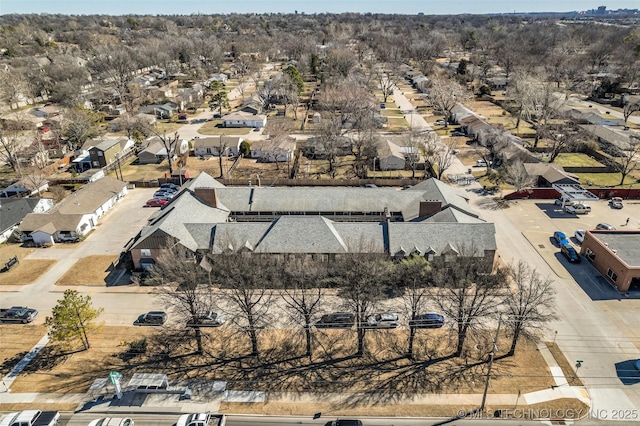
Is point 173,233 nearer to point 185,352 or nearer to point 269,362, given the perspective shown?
point 185,352

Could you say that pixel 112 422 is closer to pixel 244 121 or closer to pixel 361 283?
pixel 361 283

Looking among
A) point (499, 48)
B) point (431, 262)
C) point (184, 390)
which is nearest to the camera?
point (184, 390)

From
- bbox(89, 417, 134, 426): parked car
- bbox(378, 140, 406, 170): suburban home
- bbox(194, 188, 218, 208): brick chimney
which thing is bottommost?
bbox(89, 417, 134, 426): parked car

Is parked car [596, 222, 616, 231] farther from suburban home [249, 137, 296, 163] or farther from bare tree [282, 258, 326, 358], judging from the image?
suburban home [249, 137, 296, 163]

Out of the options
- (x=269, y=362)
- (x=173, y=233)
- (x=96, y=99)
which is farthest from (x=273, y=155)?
(x=96, y=99)

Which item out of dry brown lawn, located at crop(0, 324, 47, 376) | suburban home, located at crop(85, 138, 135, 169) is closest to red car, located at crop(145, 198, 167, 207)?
suburban home, located at crop(85, 138, 135, 169)

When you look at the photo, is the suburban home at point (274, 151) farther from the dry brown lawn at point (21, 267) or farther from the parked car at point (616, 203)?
the parked car at point (616, 203)
